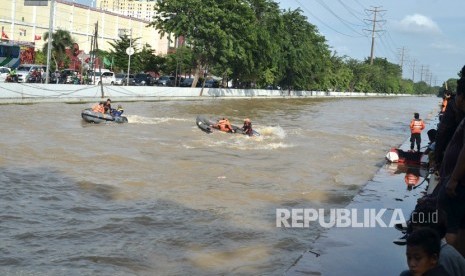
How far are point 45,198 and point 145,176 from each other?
3.39 metres

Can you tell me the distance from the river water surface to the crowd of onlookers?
3.18m

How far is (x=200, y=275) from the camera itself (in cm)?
730

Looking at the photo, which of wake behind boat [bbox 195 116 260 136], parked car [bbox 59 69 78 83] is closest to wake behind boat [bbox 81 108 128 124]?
wake behind boat [bbox 195 116 260 136]

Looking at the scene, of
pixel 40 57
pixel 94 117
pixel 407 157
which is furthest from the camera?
pixel 40 57

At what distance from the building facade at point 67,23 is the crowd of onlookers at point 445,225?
177ft

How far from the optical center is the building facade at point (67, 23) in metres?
61.9

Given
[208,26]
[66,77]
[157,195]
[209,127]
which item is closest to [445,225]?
[157,195]

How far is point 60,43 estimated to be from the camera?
5825 centimetres

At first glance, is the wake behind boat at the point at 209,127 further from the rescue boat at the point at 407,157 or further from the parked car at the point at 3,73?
the parked car at the point at 3,73

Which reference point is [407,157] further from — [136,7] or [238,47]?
[136,7]

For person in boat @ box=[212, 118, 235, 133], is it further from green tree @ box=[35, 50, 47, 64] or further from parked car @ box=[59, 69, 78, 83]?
green tree @ box=[35, 50, 47, 64]

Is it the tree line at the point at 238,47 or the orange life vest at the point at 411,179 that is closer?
the orange life vest at the point at 411,179

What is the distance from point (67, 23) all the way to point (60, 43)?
14690mm

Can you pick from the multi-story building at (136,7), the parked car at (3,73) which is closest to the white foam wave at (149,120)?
the parked car at (3,73)
